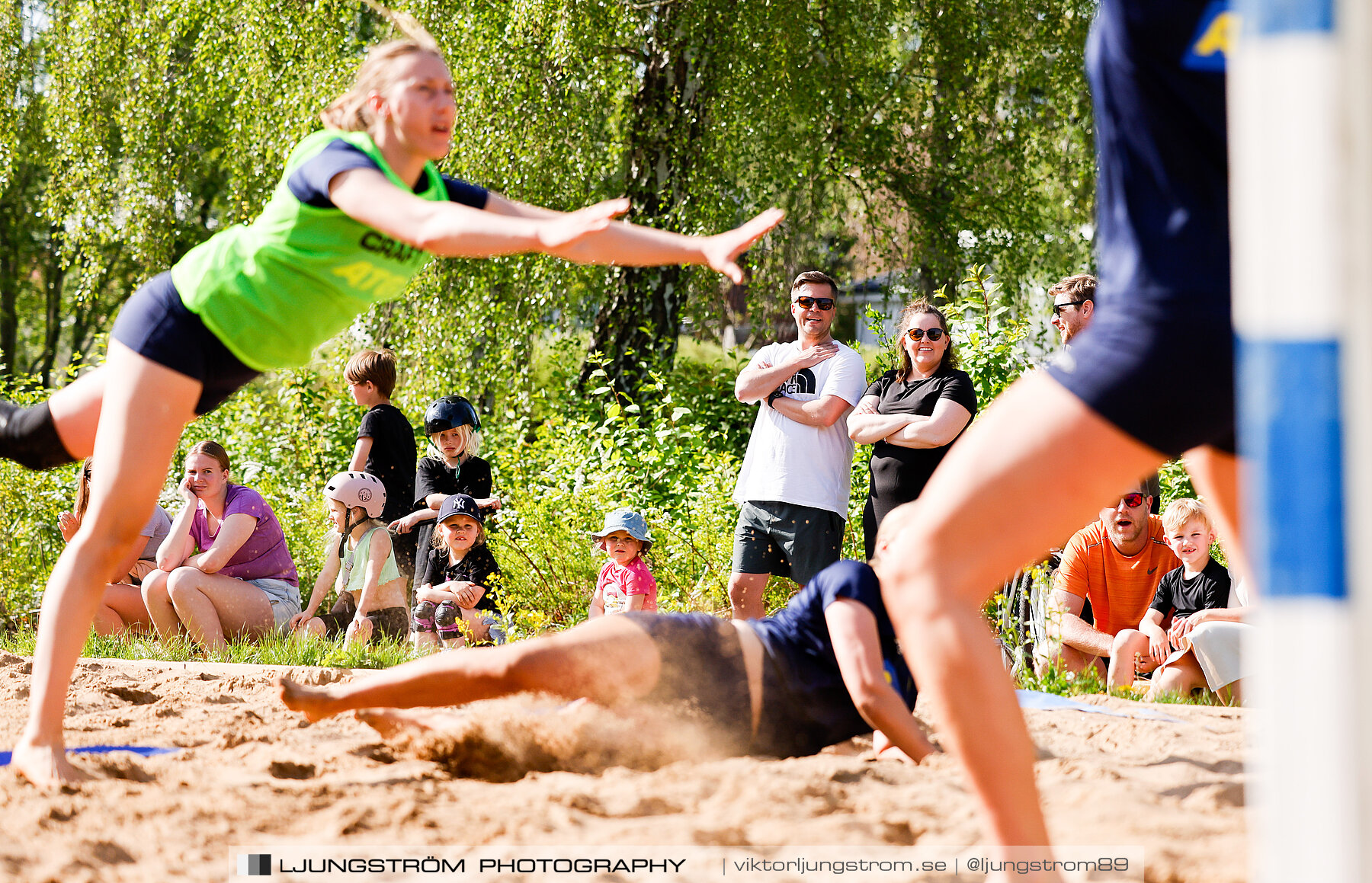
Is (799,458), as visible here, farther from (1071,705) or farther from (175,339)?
(175,339)

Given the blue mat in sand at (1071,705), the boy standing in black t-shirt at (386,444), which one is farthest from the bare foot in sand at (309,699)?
the boy standing in black t-shirt at (386,444)

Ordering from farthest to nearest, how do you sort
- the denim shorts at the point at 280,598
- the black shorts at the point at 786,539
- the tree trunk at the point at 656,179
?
the tree trunk at the point at 656,179 < the denim shorts at the point at 280,598 < the black shorts at the point at 786,539

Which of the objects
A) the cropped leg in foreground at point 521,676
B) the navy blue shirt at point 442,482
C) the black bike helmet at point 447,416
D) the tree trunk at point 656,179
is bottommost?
the cropped leg in foreground at point 521,676

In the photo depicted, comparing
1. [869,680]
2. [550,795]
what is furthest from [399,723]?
[869,680]

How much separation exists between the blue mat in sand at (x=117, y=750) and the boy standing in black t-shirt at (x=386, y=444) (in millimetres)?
3403

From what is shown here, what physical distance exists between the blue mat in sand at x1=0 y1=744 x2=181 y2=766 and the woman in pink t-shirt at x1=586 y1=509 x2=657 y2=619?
8.57ft

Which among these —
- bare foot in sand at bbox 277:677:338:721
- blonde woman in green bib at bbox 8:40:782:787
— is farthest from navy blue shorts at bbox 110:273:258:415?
bare foot in sand at bbox 277:677:338:721

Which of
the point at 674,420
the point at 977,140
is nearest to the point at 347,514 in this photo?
the point at 674,420

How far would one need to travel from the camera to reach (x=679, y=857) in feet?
6.87

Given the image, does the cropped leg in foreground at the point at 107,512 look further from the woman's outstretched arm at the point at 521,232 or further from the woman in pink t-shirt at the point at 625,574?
the woman in pink t-shirt at the point at 625,574

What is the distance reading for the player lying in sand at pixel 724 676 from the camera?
288 centimetres

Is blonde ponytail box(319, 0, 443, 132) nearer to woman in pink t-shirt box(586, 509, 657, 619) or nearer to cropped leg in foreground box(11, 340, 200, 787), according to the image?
cropped leg in foreground box(11, 340, 200, 787)

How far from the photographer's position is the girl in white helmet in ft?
20.8

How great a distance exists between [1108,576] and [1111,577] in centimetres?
2
